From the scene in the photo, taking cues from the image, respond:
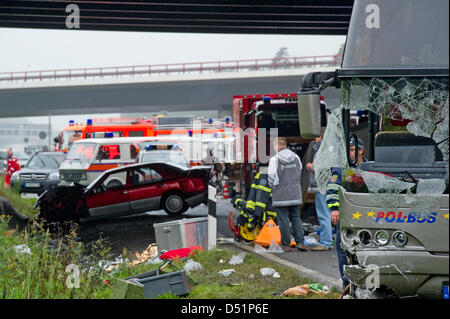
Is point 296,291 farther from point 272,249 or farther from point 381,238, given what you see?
point 272,249

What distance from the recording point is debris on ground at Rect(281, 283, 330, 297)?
7.44 metres

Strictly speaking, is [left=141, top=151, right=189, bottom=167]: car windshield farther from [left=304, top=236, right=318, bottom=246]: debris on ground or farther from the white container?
the white container

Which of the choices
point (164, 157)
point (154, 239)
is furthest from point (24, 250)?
point (164, 157)

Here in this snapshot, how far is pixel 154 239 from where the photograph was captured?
13.7m

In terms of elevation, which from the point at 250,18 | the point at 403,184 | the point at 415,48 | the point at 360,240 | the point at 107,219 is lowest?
the point at 107,219

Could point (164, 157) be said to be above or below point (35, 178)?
above

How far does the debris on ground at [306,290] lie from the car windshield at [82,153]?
58.5 ft

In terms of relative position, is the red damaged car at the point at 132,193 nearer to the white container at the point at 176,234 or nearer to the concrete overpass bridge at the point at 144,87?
the white container at the point at 176,234

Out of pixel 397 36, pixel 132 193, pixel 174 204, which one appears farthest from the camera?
pixel 174 204

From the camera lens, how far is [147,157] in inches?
898

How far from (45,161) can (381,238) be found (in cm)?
2198
